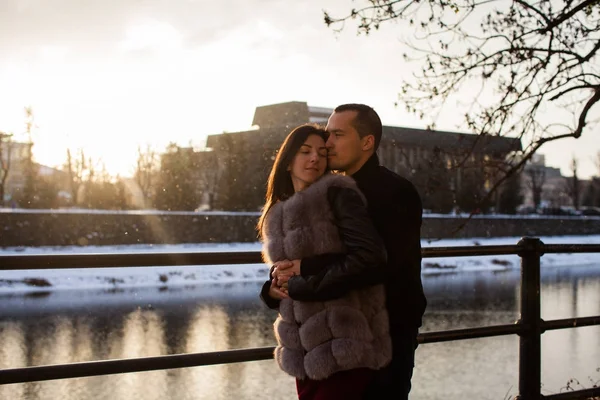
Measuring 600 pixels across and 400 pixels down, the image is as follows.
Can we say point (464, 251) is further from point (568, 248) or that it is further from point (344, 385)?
point (344, 385)

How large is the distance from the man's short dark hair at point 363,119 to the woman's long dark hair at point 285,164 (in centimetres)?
13

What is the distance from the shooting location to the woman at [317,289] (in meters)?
2.18

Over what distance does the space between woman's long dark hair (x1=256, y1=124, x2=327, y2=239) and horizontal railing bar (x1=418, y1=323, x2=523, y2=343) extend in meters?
1.23

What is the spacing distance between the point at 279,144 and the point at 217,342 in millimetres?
40230

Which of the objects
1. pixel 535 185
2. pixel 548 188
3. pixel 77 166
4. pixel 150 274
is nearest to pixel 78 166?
pixel 77 166

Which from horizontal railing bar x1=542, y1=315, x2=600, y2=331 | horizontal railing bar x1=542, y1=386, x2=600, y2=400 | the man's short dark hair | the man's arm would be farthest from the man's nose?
horizontal railing bar x1=542, y1=386, x2=600, y2=400

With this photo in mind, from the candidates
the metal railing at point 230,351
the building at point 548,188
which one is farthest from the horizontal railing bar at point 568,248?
the building at point 548,188

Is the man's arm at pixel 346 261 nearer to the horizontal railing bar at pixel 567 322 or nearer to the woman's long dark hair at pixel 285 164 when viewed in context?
the woman's long dark hair at pixel 285 164

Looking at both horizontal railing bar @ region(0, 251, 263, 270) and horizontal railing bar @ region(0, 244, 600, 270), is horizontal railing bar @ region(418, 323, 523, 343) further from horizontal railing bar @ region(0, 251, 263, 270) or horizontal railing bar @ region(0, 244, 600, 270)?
horizontal railing bar @ region(0, 251, 263, 270)

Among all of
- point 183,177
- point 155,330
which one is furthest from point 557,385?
point 183,177

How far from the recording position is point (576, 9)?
5734 millimetres

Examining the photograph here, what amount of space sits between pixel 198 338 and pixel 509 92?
6.68m

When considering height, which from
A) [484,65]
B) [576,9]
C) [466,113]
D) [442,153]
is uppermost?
[576,9]

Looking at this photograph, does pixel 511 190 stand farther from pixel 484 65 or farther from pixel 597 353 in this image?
pixel 484 65
